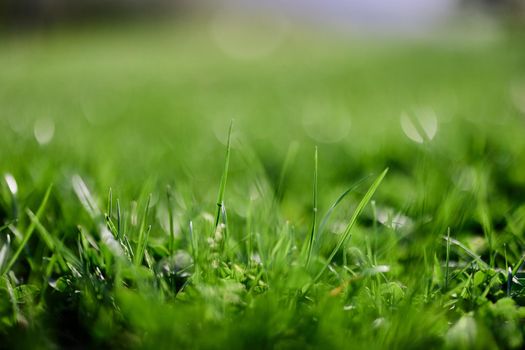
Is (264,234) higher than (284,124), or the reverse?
(264,234)

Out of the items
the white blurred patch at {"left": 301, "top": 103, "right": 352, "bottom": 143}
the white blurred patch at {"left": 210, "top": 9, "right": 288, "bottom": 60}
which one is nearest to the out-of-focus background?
the white blurred patch at {"left": 301, "top": 103, "right": 352, "bottom": 143}

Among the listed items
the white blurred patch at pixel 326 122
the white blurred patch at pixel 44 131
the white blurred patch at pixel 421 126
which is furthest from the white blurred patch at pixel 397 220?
the white blurred patch at pixel 44 131

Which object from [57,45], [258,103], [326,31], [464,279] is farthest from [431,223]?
[326,31]

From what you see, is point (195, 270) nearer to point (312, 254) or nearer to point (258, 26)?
point (312, 254)

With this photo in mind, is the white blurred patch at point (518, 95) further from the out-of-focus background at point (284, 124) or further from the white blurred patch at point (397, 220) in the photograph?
the white blurred patch at point (397, 220)

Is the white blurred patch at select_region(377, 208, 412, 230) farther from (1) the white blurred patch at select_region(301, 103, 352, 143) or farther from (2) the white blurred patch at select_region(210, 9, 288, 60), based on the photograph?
(2) the white blurred patch at select_region(210, 9, 288, 60)

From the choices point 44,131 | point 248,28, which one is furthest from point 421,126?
point 248,28

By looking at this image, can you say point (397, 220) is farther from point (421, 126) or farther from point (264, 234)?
point (421, 126)
